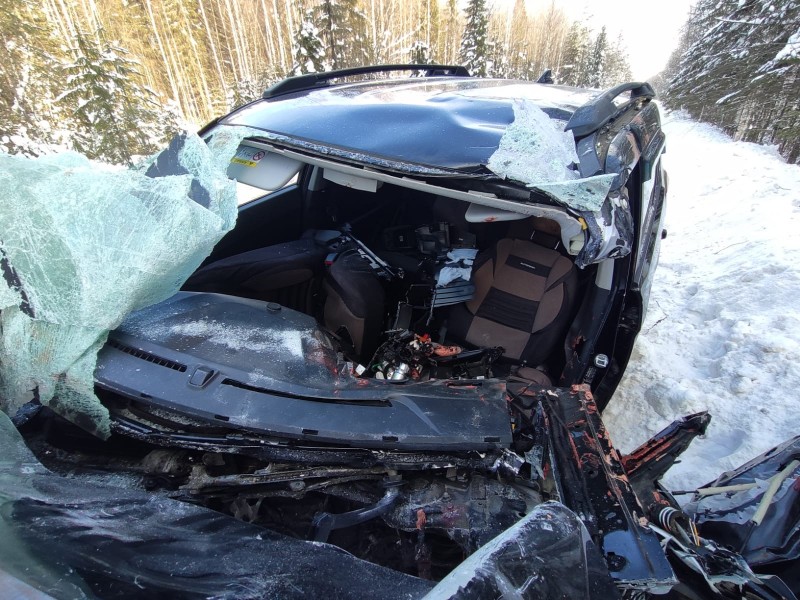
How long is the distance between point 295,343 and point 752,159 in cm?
1338

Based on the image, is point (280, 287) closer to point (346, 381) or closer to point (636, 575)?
point (346, 381)

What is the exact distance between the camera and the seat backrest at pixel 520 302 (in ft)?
8.82

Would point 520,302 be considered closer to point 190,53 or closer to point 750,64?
point 750,64

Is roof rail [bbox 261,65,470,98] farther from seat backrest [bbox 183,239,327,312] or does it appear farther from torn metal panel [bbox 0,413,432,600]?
torn metal panel [bbox 0,413,432,600]

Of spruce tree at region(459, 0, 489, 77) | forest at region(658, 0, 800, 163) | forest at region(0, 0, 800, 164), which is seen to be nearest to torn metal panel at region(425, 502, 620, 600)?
forest at region(0, 0, 800, 164)

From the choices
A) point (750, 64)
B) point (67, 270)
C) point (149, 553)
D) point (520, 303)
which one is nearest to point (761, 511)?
point (520, 303)

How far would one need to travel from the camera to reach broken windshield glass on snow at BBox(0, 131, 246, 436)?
5.04 ft

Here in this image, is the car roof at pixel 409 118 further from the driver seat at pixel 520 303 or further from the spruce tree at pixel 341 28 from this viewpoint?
the spruce tree at pixel 341 28

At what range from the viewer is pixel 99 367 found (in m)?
1.56

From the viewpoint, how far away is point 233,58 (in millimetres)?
31328

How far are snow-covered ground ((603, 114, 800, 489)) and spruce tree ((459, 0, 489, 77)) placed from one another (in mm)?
26067

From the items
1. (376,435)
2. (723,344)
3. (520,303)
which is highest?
(376,435)

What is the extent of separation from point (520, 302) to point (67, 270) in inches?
90.9

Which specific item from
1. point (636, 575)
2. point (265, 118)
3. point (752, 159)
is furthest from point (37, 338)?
point (752, 159)
